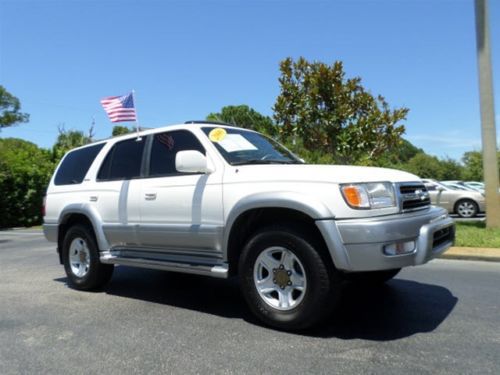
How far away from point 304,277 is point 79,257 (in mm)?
3551

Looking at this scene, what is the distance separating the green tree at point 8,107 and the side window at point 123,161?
71783mm

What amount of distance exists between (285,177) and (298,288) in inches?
37.7

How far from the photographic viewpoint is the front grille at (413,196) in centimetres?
405

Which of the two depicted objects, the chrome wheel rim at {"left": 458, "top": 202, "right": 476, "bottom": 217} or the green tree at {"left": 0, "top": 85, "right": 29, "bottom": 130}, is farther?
the green tree at {"left": 0, "top": 85, "right": 29, "bottom": 130}

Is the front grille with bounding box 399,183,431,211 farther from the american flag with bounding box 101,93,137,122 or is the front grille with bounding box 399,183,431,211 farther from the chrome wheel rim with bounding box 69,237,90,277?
the american flag with bounding box 101,93,137,122

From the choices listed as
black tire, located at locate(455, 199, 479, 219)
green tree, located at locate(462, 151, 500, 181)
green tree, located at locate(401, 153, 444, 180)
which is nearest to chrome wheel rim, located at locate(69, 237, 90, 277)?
black tire, located at locate(455, 199, 479, 219)

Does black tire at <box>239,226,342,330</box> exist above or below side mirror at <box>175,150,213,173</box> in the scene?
below

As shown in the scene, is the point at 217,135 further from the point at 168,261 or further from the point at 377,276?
the point at 377,276

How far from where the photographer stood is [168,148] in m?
5.35

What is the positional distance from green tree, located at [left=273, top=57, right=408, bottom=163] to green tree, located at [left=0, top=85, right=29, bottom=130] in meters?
64.7

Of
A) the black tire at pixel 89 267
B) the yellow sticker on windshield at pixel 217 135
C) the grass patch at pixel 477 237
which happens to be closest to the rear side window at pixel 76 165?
the black tire at pixel 89 267

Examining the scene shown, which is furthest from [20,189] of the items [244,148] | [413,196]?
[413,196]

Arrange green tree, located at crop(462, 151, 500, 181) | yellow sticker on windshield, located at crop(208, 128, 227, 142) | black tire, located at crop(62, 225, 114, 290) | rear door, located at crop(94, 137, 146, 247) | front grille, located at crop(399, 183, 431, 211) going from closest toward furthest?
front grille, located at crop(399, 183, 431, 211)
yellow sticker on windshield, located at crop(208, 128, 227, 142)
rear door, located at crop(94, 137, 146, 247)
black tire, located at crop(62, 225, 114, 290)
green tree, located at crop(462, 151, 500, 181)

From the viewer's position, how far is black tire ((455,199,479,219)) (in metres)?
16.2
